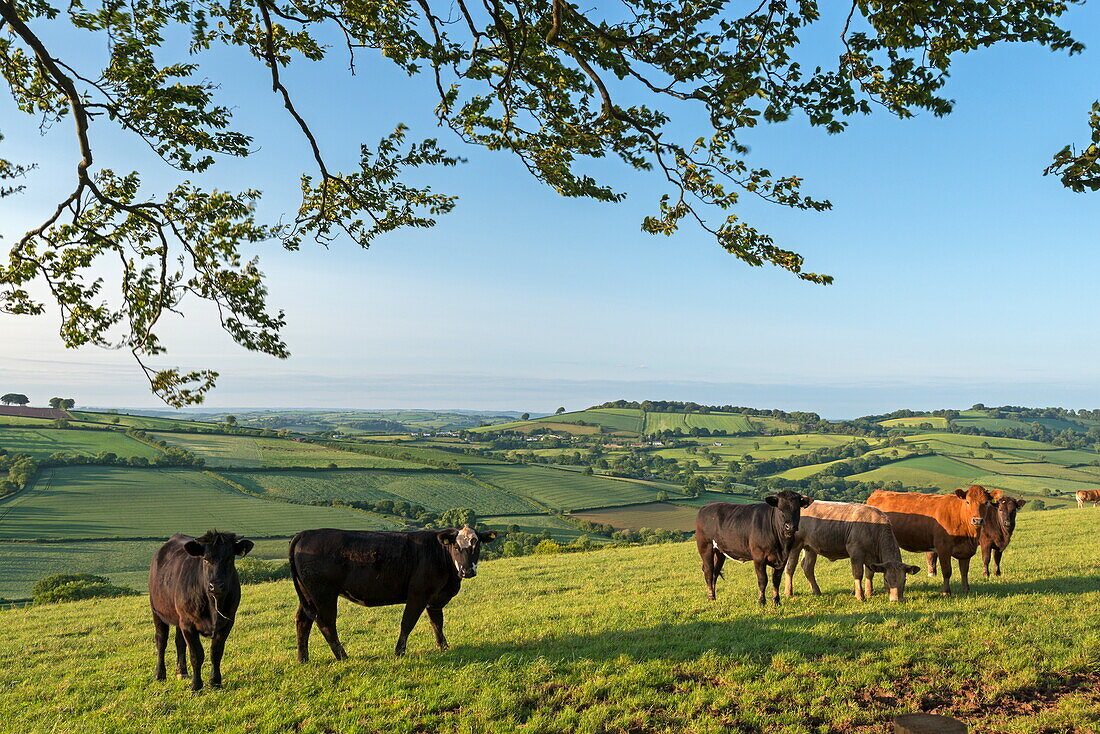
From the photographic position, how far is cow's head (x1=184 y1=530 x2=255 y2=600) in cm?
770

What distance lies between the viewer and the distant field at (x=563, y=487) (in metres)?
79.8

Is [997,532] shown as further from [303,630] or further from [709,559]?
[303,630]

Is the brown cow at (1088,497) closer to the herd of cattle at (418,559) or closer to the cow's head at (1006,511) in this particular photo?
the cow's head at (1006,511)

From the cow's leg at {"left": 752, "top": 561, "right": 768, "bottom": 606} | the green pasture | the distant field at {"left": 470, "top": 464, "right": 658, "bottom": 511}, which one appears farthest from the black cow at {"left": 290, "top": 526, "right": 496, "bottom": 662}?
the distant field at {"left": 470, "top": 464, "right": 658, "bottom": 511}

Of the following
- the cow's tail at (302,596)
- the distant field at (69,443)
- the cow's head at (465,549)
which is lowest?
the distant field at (69,443)

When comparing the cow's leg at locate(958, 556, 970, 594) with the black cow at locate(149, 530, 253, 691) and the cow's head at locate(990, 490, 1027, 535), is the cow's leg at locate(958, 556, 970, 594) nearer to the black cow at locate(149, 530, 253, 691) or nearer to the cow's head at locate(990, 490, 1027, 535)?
the cow's head at locate(990, 490, 1027, 535)

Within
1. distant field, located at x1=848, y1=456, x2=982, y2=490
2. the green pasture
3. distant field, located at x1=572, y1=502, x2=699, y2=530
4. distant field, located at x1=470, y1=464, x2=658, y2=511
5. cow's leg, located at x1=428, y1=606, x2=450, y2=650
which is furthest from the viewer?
distant field, located at x1=848, y1=456, x2=982, y2=490

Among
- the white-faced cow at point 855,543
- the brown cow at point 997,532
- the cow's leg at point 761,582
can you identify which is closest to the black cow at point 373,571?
the cow's leg at point 761,582

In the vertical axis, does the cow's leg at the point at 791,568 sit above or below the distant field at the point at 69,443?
above

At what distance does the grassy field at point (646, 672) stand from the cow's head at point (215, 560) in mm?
1454

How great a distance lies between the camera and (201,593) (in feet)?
26.3

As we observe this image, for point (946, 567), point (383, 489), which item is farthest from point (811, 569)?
point (383, 489)

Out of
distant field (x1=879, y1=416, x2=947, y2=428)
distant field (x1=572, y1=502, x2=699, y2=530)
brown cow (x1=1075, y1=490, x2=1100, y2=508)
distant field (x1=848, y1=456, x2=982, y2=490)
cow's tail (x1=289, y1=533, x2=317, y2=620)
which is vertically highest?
cow's tail (x1=289, y1=533, x2=317, y2=620)

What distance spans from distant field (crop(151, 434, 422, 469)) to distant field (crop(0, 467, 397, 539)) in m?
11.3
